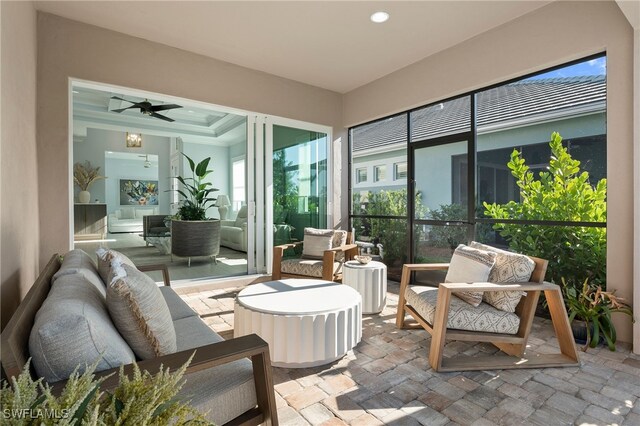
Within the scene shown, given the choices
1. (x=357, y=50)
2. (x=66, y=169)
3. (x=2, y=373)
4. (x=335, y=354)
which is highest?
(x=357, y=50)

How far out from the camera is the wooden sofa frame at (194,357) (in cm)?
91

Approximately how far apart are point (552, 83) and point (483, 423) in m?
3.08

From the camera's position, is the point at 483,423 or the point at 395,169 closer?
the point at 483,423

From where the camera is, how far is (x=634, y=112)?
8.20 ft

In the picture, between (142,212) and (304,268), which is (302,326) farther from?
(142,212)

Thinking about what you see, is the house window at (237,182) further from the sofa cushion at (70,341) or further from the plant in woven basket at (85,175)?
the sofa cushion at (70,341)

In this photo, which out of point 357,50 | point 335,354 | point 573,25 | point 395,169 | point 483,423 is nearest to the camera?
point 483,423

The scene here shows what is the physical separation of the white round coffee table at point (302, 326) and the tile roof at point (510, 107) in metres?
2.64

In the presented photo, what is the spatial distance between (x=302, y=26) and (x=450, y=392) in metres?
3.43

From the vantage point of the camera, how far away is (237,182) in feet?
30.5

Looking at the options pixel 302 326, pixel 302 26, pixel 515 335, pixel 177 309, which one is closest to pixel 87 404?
pixel 302 326

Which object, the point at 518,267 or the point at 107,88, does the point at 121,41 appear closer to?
the point at 107,88

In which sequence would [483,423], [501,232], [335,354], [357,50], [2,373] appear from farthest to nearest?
1. [357,50]
2. [501,232]
3. [335,354]
4. [483,423]
5. [2,373]

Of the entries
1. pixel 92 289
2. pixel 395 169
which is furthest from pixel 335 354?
pixel 395 169
